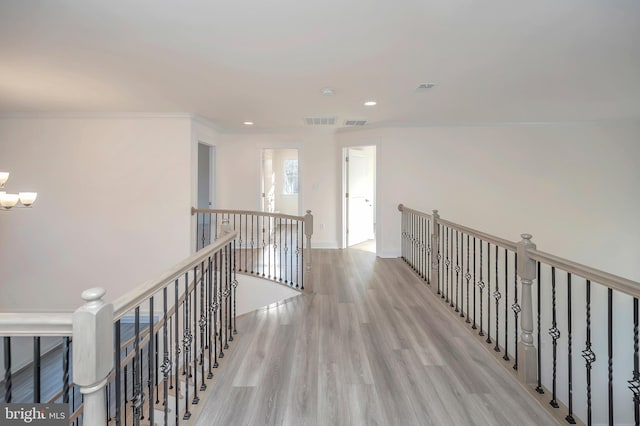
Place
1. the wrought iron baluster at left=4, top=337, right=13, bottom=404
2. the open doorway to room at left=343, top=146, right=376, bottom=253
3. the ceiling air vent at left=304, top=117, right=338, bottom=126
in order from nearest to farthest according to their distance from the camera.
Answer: the wrought iron baluster at left=4, top=337, right=13, bottom=404
the ceiling air vent at left=304, top=117, right=338, bottom=126
the open doorway to room at left=343, top=146, right=376, bottom=253

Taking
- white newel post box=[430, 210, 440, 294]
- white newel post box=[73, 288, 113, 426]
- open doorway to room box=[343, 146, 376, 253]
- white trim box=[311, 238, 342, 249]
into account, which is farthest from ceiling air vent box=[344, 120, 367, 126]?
white newel post box=[73, 288, 113, 426]

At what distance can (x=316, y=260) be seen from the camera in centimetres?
618

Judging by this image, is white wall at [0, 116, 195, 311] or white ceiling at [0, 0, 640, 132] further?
white wall at [0, 116, 195, 311]

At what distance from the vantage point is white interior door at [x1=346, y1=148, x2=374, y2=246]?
23.9 feet

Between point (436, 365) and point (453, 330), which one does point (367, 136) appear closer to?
point (453, 330)

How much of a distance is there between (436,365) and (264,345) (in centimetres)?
144

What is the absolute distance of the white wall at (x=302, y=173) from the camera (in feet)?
23.5

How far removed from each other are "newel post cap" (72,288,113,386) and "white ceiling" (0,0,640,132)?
2.07 meters

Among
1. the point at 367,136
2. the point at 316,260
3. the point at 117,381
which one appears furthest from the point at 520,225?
the point at 117,381

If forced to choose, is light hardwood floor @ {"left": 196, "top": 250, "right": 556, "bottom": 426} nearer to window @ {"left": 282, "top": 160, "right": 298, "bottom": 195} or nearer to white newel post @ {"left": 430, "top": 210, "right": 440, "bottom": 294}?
white newel post @ {"left": 430, "top": 210, "right": 440, "bottom": 294}

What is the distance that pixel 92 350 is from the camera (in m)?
1.09

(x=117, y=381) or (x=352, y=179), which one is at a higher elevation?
(x=352, y=179)

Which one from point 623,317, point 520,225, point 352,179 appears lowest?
point 623,317

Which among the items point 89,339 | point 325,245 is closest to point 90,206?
point 325,245
